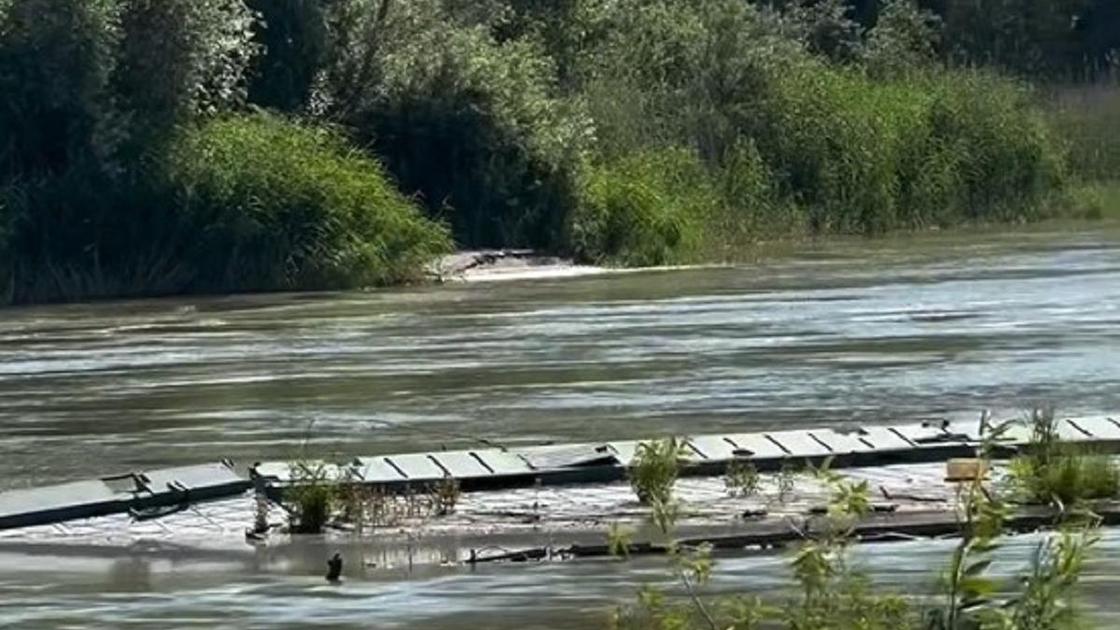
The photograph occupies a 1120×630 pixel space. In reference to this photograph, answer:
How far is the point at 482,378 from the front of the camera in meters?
28.1

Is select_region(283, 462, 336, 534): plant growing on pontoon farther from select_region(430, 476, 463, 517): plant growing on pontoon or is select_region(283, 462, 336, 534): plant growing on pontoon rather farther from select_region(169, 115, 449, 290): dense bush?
select_region(169, 115, 449, 290): dense bush

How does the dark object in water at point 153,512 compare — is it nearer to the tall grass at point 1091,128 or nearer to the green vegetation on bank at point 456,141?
the green vegetation on bank at point 456,141

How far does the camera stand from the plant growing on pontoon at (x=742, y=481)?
18344 mm

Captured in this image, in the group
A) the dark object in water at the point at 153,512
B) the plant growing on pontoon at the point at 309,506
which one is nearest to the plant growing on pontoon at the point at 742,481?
the plant growing on pontoon at the point at 309,506

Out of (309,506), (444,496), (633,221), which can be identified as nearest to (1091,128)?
(633,221)

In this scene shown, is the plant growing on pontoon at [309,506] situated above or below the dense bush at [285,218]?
below

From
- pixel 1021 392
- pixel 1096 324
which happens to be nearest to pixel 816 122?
pixel 1096 324

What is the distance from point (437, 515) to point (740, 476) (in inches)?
78.6

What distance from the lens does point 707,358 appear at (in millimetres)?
29562

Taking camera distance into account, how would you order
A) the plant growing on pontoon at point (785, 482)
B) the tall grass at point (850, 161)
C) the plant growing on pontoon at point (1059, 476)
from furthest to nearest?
the tall grass at point (850, 161)
the plant growing on pontoon at point (785, 482)
the plant growing on pontoon at point (1059, 476)

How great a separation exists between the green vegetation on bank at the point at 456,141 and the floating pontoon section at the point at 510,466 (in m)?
24.6

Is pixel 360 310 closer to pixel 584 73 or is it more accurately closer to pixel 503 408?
pixel 503 408

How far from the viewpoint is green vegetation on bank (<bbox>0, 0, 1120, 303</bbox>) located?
44531mm

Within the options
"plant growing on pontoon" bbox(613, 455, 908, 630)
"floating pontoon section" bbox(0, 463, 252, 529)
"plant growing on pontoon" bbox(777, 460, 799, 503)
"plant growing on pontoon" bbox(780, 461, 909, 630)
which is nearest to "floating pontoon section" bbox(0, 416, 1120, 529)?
"floating pontoon section" bbox(0, 463, 252, 529)
